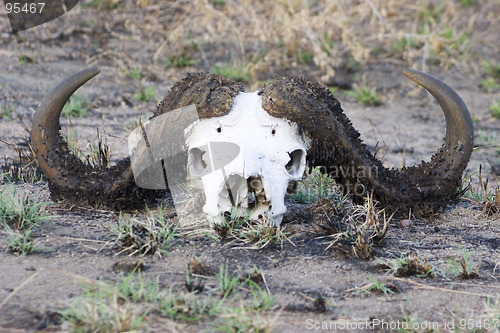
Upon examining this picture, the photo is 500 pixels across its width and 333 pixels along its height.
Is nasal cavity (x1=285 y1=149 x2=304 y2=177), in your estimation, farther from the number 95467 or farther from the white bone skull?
the number 95467

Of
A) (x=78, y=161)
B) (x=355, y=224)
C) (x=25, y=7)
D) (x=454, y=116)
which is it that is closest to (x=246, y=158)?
(x=355, y=224)

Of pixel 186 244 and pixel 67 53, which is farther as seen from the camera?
pixel 67 53

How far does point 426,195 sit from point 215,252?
1490mm

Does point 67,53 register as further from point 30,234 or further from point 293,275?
point 293,275

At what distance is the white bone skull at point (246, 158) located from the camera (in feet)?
12.0

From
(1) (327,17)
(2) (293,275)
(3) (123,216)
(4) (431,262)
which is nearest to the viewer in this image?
(2) (293,275)

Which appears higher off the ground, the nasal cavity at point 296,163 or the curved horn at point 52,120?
the curved horn at point 52,120

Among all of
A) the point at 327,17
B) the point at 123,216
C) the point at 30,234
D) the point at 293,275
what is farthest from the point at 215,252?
the point at 327,17

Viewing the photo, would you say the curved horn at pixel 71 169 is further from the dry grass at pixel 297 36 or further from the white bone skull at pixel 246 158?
the dry grass at pixel 297 36

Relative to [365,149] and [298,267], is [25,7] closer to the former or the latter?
[365,149]

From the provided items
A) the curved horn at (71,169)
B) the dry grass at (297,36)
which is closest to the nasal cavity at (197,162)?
the curved horn at (71,169)

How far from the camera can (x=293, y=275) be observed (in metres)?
3.49

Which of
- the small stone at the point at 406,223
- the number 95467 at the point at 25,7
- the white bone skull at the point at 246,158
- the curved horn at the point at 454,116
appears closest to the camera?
the white bone skull at the point at 246,158

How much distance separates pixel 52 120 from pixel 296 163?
4.97 ft
